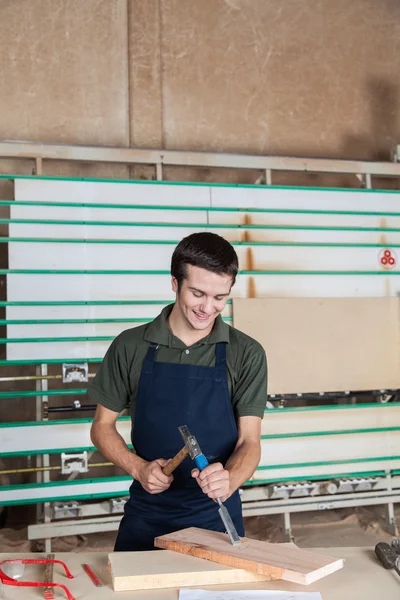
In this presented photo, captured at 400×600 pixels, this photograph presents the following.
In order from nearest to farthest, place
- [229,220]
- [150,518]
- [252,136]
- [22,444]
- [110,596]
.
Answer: [110,596], [150,518], [22,444], [229,220], [252,136]

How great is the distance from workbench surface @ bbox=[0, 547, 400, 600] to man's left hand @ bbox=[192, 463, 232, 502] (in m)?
0.29

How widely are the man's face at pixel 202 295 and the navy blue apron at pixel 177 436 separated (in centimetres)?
19

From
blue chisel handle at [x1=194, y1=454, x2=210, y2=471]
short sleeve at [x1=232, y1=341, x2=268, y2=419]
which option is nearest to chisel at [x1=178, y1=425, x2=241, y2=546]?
blue chisel handle at [x1=194, y1=454, x2=210, y2=471]

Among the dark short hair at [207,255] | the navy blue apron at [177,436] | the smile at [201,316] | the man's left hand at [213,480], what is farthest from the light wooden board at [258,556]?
the dark short hair at [207,255]

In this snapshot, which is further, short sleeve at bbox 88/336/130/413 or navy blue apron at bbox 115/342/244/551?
short sleeve at bbox 88/336/130/413

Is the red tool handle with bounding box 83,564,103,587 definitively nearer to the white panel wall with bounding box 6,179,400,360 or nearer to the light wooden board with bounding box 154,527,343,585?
the light wooden board with bounding box 154,527,343,585

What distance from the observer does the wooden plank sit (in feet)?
5.85

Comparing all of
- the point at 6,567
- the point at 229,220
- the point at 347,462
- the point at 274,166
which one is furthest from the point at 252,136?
the point at 6,567

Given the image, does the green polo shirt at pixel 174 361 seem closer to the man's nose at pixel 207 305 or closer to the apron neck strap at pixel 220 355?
the apron neck strap at pixel 220 355

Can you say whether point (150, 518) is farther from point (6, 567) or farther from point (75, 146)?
point (75, 146)

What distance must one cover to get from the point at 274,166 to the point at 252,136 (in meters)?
0.39

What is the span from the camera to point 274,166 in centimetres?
480

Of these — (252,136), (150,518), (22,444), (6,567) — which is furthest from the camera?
(252,136)

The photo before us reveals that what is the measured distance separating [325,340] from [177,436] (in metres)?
2.60
